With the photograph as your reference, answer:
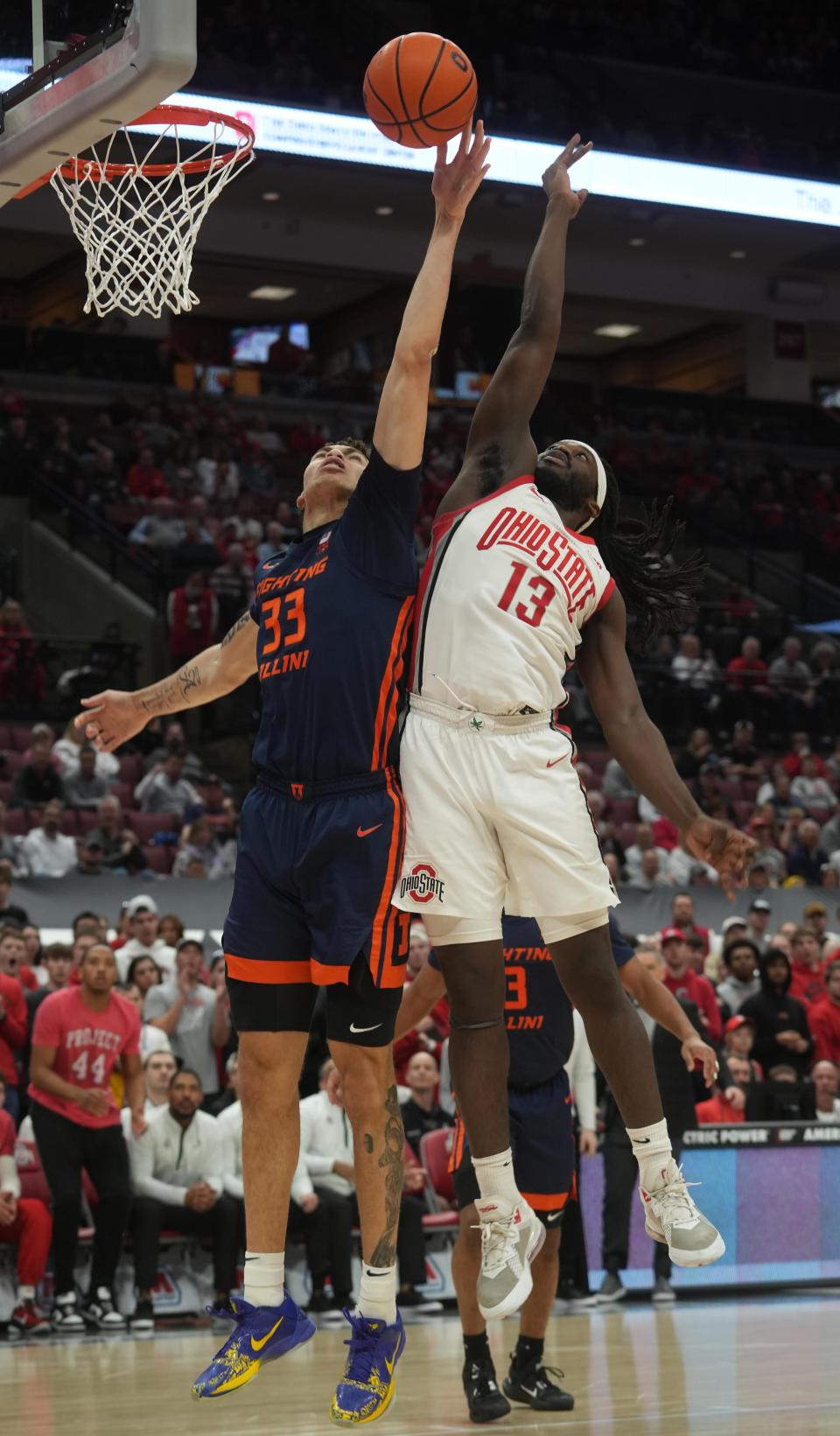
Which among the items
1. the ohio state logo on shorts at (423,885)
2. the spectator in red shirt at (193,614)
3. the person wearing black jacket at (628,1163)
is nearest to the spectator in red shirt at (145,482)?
the spectator in red shirt at (193,614)

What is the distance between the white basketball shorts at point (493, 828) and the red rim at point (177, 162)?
10.0ft

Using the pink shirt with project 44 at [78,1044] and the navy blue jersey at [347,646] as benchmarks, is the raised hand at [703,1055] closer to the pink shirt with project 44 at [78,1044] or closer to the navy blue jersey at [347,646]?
the navy blue jersey at [347,646]

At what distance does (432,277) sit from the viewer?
17.4 ft

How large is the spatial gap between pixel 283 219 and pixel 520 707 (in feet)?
76.0

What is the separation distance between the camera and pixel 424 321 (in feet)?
17.2

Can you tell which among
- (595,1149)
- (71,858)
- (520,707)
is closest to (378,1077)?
(520,707)

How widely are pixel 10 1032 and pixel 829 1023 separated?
20.7ft

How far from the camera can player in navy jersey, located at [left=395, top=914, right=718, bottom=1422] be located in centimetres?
730

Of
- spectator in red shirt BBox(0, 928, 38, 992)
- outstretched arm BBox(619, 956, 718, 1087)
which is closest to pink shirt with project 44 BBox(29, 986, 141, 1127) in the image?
spectator in red shirt BBox(0, 928, 38, 992)

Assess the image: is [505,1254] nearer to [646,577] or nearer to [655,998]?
[655,998]

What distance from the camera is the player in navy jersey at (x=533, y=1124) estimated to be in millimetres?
7305

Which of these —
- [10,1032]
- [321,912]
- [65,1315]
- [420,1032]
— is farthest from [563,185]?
[420,1032]

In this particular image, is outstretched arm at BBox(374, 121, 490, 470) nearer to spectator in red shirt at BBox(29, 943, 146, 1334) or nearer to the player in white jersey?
the player in white jersey

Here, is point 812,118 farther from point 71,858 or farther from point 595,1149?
point 595,1149
